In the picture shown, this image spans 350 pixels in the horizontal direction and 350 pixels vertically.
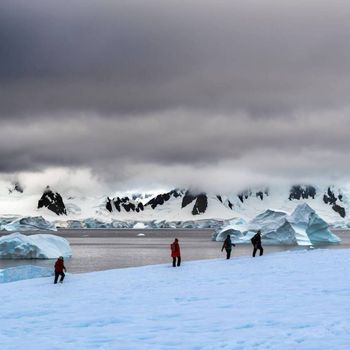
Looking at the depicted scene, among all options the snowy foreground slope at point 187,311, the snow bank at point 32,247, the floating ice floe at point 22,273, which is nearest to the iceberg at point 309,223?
the snow bank at point 32,247

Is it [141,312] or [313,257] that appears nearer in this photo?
[141,312]

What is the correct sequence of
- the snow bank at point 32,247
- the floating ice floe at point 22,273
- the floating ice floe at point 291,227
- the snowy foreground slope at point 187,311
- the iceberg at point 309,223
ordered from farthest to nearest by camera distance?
the floating ice floe at point 291,227
the iceberg at point 309,223
the snow bank at point 32,247
the floating ice floe at point 22,273
the snowy foreground slope at point 187,311

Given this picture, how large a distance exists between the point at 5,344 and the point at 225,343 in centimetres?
448

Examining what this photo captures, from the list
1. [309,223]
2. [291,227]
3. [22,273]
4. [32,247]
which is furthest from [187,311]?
[291,227]

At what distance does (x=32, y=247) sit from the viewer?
67812 millimetres

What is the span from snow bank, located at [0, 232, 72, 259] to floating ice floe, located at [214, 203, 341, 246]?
32.3 m

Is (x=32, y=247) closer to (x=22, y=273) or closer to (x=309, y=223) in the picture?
(x=22, y=273)

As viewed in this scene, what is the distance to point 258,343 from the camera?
35.8 feet

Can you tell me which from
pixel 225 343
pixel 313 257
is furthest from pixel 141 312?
pixel 313 257

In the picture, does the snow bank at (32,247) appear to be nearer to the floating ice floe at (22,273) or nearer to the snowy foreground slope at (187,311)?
the floating ice floe at (22,273)

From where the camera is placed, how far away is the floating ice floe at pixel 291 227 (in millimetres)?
87300

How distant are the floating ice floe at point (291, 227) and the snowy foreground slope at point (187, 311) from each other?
62.0 metres

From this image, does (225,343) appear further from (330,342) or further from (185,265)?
(185,265)

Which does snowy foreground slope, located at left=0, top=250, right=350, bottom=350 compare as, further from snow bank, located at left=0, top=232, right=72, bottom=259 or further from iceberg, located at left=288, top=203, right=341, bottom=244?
iceberg, located at left=288, top=203, right=341, bottom=244
